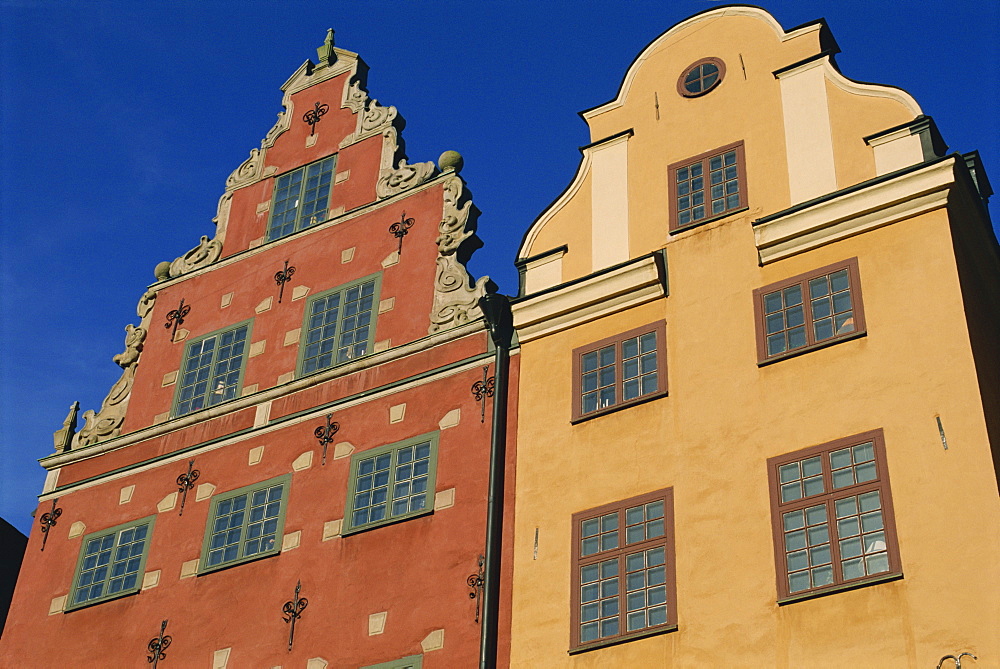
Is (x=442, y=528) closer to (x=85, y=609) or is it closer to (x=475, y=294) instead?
(x=475, y=294)

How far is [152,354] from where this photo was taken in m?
25.5

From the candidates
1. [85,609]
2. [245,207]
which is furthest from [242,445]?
[245,207]

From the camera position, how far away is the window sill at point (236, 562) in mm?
20875

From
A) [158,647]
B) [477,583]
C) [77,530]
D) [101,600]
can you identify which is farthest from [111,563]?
[477,583]

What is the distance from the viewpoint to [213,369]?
24.4m

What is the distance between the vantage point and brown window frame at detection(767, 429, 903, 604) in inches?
616

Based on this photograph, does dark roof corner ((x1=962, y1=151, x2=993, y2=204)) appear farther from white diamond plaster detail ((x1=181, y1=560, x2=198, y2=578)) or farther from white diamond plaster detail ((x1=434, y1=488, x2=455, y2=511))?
white diamond plaster detail ((x1=181, y1=560, x2=198, y2=578))

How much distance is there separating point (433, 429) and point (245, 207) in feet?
26.6

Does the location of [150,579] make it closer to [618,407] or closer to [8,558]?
[618,407]

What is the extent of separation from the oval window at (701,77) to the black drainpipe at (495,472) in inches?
179

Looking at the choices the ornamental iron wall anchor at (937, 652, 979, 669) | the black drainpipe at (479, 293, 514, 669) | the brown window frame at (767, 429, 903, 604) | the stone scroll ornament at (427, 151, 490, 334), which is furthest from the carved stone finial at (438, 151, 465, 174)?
the ornamental iron wall anchor at (937, 652, 979, 669)

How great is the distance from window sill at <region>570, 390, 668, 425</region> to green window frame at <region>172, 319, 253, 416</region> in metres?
6.98

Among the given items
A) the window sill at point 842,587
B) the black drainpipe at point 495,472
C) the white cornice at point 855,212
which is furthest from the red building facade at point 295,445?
the white cornice at point 855,212

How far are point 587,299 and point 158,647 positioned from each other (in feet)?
27.8
